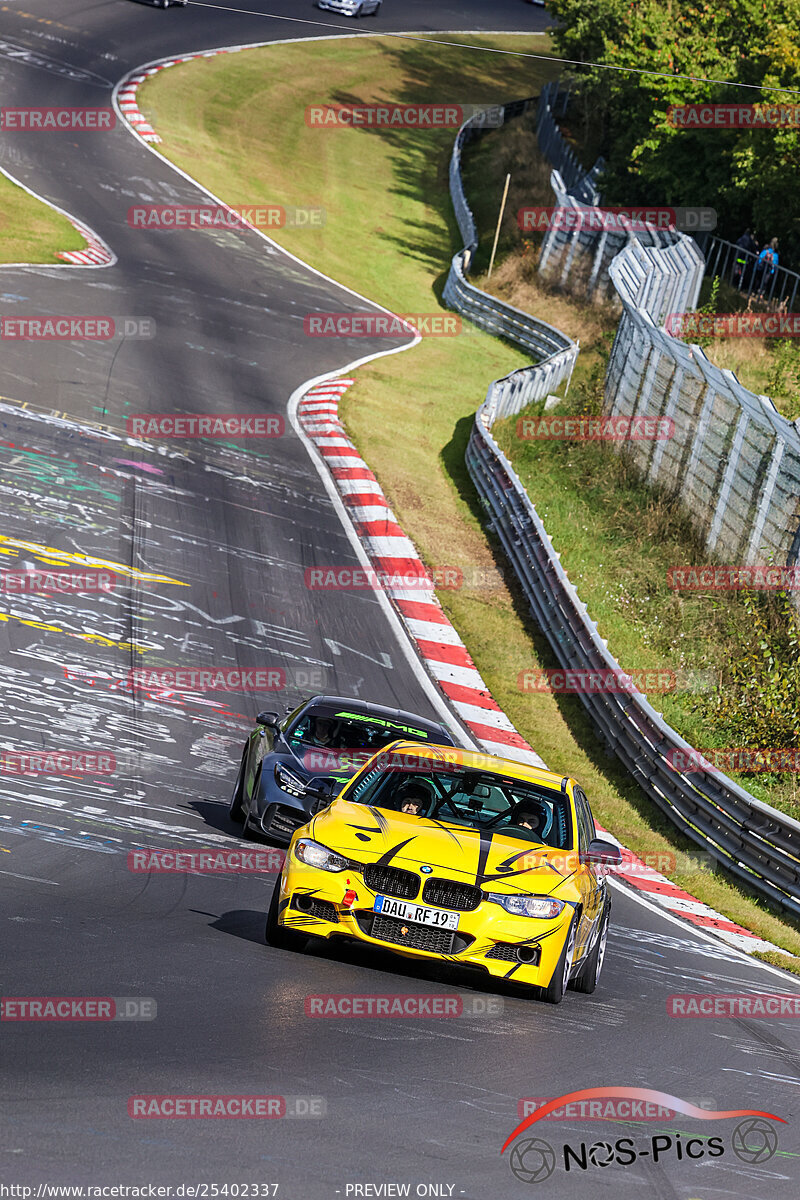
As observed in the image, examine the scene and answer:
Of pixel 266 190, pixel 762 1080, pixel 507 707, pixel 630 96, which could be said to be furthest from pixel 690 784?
pixel 266 190

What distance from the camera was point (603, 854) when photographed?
361 inches

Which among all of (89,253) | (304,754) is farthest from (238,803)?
(89,253)

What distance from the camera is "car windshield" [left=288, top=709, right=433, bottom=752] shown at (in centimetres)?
1254

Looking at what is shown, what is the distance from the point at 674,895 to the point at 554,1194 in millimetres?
8990

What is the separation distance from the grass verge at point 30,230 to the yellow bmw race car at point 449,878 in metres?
27.2

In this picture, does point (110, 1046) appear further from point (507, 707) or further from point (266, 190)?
point (266, 190)

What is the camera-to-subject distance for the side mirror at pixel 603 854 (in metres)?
9.13

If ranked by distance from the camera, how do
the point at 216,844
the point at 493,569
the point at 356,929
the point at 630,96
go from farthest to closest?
the point at 630,96 → the point at 493,569 → the point at 216,844 → the point at 356,929

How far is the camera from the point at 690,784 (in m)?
16.2

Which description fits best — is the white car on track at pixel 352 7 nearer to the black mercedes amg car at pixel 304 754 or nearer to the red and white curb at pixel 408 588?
the red and white curb at pixel 408 588

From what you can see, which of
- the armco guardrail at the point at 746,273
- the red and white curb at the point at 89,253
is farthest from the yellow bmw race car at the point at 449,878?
the armco guardrail at the point at 746,273

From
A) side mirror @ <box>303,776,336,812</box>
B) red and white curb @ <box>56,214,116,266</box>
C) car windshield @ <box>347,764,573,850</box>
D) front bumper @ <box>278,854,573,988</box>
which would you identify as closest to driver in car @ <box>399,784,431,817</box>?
car windshield @ <box>347,764,573,850</box>

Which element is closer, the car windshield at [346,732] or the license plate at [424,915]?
the license plate at [424,915]

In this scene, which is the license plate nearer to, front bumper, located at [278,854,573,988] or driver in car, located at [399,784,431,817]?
front bumper, located at [278,854,573,988]
